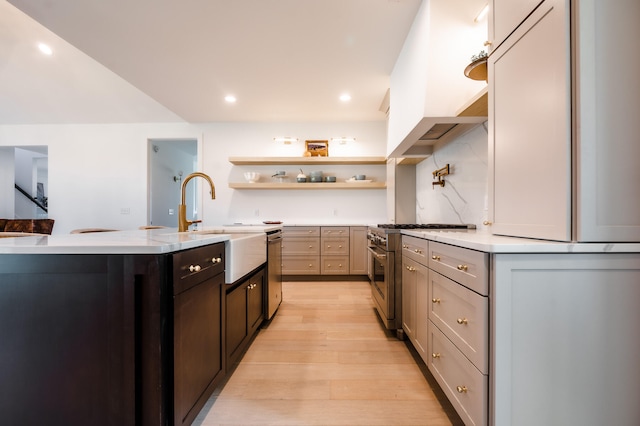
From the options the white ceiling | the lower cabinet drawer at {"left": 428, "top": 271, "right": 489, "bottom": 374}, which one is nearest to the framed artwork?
the white ceiling

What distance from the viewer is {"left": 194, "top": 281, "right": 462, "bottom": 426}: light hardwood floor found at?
1.41 m

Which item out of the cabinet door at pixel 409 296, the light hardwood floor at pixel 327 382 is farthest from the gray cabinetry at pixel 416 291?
the light hardwood floor at pixel 327 382

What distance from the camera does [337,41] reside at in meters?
2.62

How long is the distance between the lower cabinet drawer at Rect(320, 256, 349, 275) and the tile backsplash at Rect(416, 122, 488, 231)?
152cm

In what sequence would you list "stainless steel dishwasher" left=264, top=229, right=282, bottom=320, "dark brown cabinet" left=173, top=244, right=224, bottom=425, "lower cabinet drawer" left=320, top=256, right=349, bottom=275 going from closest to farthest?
1. "dark brown cabinet" left=173, top=244, right=224, bottom=425
2. "stainless steel dishwasher" left=264, top=229, right=282, bottom=320
3. "lower cabinet drawer" left=320, top=256, right=349, bottom=275

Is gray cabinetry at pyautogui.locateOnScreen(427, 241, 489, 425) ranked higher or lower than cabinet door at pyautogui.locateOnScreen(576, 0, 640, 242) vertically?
lower

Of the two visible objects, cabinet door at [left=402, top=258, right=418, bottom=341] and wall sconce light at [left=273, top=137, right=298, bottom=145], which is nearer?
cabinet door at [left=402, top=258, right=418, bottom=341]

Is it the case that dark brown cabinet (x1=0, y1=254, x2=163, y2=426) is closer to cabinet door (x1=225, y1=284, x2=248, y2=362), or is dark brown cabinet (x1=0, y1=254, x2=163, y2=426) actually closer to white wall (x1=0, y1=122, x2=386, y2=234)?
cabinet door (x1=225, y1=284, x2=248, y2=362)

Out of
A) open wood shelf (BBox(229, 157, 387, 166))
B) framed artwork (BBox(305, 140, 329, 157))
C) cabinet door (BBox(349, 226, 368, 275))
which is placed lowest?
cabinet door (BBox(349, 226, 368, 275))

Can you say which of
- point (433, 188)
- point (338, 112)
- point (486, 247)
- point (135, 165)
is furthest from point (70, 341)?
point (135, 165)

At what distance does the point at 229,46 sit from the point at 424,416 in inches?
130

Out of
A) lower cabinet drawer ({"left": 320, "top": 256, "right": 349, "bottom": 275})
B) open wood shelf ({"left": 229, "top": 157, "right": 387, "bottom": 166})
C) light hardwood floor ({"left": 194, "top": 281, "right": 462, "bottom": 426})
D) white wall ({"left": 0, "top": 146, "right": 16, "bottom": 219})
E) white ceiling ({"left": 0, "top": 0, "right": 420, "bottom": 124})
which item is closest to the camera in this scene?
light hardwood floor ({"left": 194, "top": 281, "right": 462, "bottom": 426})

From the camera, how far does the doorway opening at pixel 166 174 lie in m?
5.30

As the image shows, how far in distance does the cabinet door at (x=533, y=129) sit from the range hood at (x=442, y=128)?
1.14 ft
